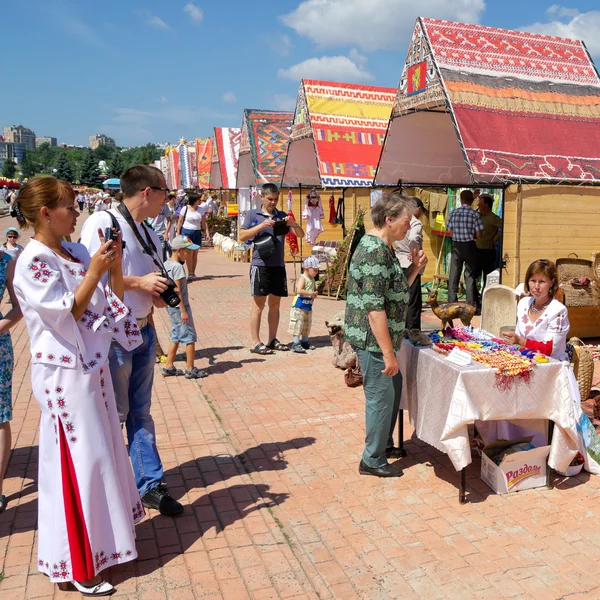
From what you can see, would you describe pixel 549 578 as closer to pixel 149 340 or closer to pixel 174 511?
pixel 174 511

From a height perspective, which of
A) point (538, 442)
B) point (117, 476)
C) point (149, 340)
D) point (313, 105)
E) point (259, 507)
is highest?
point (313, 105)

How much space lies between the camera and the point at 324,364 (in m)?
7.16

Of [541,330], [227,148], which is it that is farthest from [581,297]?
[227,148]

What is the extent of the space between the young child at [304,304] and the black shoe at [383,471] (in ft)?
11.0

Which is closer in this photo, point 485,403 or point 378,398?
point 485,403

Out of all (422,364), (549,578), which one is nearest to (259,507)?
(422,364)

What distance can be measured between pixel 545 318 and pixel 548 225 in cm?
390

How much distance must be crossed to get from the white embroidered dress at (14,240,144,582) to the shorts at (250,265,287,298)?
4.45m

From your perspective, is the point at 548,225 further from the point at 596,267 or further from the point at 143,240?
the point at 143,240

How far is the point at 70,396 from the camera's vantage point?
2.82 metres

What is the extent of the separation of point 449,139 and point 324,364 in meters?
5.04

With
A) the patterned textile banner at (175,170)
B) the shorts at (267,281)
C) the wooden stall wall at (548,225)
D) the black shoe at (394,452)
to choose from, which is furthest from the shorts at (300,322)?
the patterned textile banner at (175,170)

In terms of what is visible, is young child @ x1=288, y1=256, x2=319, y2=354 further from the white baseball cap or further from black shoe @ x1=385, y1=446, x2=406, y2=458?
black shoe @ x1=385, y1=446, x2=406, y2=458

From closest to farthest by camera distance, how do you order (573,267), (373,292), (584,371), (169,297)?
1. (169,297)
2. (373,292)
3. (584,371)
4. (573,267)
